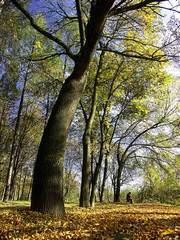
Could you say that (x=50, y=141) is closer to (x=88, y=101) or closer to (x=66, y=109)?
(x=66, y=109)

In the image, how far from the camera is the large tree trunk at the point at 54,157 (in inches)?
149

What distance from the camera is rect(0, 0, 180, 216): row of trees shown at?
4316 millimetres

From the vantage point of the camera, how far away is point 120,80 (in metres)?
10.4

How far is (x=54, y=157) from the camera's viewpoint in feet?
13.4

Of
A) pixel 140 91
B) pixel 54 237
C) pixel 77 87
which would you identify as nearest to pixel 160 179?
pixel 140 91

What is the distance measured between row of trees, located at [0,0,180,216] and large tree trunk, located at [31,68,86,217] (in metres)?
0.02

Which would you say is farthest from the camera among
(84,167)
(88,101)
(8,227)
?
(88,101)

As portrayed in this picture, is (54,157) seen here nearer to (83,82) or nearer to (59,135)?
(59,135)

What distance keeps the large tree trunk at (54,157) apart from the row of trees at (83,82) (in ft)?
0.07

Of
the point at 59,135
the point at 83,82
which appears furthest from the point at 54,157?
the point at 83,82

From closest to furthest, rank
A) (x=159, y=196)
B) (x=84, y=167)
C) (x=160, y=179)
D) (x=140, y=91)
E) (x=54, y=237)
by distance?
1. (x=54, y=237)
2. (x=84, y=167)
3. (x=140, y=91)
4. (x=160, y=179)
5. (x=159, y=196)

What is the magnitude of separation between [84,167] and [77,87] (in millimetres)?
4588

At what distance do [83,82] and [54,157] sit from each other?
2.39 metres

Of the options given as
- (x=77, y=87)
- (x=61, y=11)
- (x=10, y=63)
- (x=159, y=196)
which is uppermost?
(x=61, y=11)
